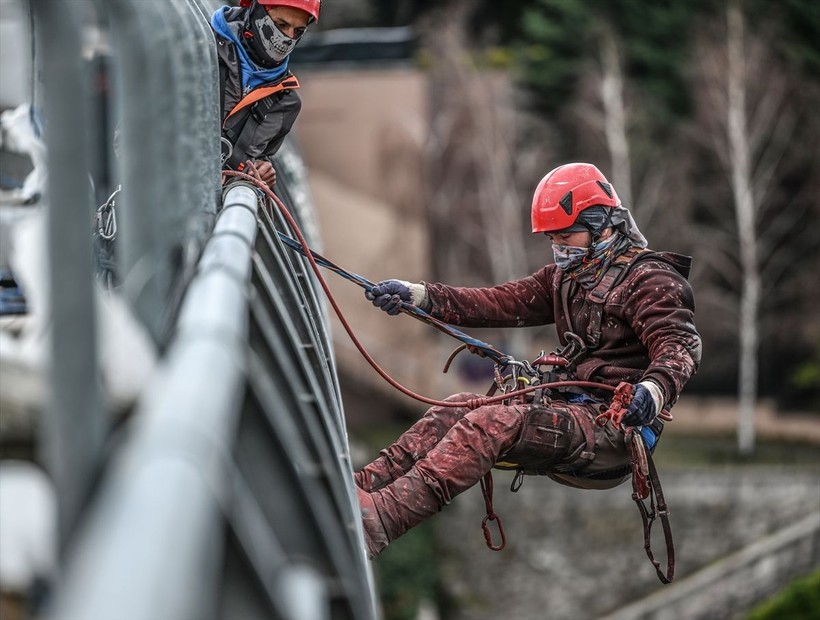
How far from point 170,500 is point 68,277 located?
1.85 feet

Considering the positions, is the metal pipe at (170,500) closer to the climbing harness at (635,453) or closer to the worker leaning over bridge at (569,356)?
the worker leaning over bridge at (569,356)

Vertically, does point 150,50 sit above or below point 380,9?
above

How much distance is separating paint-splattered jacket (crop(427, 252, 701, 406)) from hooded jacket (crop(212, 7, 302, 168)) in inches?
44.9

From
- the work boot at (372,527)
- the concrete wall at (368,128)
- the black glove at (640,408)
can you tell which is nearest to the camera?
the work boot at (372,527)

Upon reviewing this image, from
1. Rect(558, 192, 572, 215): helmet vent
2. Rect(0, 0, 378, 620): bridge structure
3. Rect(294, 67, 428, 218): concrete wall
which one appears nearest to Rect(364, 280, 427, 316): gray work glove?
Rect(558, 192, 572, 215): helmet vent

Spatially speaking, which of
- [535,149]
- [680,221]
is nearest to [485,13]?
[535,149]

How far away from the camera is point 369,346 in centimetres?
3531

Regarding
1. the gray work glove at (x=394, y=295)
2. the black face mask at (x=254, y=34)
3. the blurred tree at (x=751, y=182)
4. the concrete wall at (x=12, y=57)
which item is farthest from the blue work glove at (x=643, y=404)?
the blurred tree at (x=751, y=182)

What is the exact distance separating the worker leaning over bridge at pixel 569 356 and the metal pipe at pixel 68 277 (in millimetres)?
3655

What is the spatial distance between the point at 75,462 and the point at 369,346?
32649mm

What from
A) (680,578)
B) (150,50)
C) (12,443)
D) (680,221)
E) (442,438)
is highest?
(150,50)

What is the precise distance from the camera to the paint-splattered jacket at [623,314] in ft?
23.4

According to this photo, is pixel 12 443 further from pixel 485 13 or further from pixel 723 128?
pixel 485 13

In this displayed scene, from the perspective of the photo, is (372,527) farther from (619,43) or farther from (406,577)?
(619,43)
